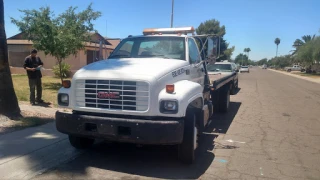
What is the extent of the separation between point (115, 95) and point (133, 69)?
0.55m

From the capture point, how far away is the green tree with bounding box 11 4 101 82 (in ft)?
48.0

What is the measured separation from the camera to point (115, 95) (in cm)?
454

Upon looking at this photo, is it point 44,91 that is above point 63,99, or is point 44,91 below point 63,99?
below

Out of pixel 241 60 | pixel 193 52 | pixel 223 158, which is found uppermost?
pixel 241 60

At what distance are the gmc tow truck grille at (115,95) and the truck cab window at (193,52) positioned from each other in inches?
71.9

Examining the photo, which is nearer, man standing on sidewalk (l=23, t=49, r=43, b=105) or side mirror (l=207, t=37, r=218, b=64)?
side mirror (l=207, t=37, r=218, b=64)

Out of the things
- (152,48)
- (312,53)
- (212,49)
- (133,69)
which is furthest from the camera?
(312,53)

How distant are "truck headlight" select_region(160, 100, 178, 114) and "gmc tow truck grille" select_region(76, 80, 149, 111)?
23cm

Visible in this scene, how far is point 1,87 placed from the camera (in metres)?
7.05

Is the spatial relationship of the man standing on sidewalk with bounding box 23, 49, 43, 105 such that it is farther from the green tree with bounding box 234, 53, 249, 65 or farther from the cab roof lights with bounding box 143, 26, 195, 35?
the green tree with bounding box 234, 53, 249, 65

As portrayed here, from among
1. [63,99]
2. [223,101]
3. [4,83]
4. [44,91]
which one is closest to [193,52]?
[63,99]

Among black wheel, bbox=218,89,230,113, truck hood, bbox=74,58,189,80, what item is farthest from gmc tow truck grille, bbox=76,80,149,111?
black wheel, bbox=218,89,230,113

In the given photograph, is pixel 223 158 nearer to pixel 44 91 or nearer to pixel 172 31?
pixel 172 31

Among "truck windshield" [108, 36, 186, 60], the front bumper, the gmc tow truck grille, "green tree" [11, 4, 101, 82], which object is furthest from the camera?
"green tree" [11, 4, 101, 82]
